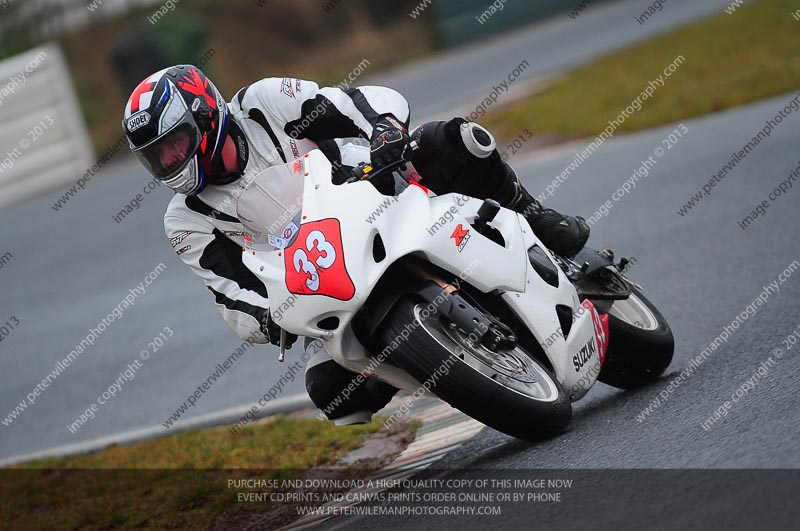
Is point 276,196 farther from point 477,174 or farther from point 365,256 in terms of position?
point 477,174

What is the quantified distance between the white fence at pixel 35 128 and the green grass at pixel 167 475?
1096 centimetres

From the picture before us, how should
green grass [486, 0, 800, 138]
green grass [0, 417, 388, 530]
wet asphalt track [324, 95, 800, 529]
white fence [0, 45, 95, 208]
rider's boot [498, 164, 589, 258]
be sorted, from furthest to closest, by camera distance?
white fence [0, 45, 95, 208] → green grass [486, 0, 800, 138] → green grass [0, 417, 388, 530] → rider's boot [498, 164, 589, 258] → wet asphalt track [324, 95, 800, 529]

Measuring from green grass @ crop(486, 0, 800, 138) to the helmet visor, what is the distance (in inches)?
327

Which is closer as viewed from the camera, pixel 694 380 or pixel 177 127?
pixel 177 127

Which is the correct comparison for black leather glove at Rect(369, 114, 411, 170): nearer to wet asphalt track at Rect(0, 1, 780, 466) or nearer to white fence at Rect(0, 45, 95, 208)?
wet asphalt track at Rect(0, 1, 780, 466)

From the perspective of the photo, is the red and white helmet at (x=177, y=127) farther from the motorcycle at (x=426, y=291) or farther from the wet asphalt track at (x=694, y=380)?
the wet asphalt track at (x=694, y=380)

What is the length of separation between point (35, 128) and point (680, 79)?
925cm

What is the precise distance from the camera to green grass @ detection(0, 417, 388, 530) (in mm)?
5426

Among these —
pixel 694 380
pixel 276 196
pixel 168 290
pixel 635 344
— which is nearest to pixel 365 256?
pixel 276 196

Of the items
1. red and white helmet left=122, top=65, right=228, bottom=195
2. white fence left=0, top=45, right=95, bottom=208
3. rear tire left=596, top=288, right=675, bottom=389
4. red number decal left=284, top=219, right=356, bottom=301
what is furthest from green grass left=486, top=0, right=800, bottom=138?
red number decal left=284, top=219, right=356, bottom=301

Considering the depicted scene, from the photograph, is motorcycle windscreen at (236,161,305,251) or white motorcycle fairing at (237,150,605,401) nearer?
white motorcycle fairing at (237,150,605,401)

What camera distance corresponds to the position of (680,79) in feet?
46.9

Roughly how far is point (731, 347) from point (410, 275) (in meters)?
1.97

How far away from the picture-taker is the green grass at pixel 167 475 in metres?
5.43
